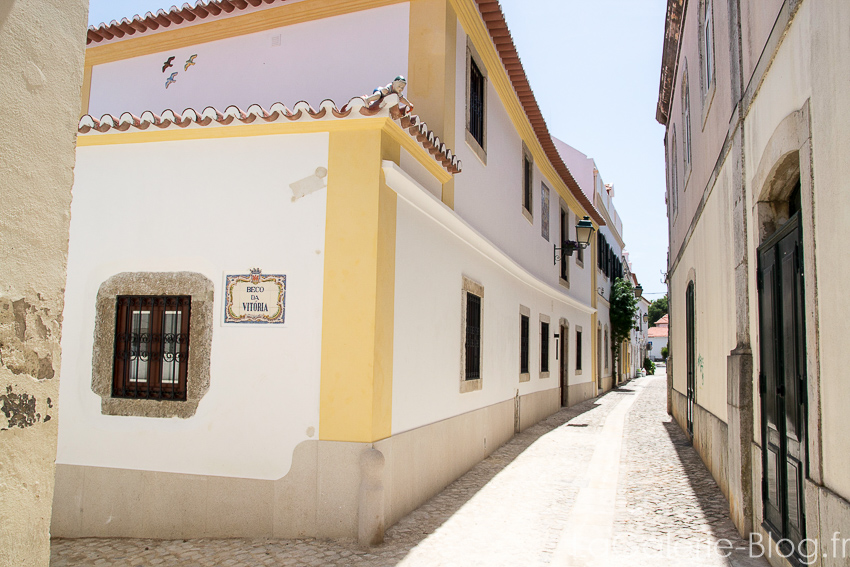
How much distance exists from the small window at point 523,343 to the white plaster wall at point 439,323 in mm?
671

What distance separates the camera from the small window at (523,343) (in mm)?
11742

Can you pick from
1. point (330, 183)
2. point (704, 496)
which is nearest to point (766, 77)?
point (330, 183)

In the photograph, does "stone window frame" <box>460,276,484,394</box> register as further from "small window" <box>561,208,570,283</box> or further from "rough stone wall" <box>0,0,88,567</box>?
"small window" <box>561,208,570,283</box>

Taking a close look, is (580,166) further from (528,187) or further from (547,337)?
(528,187)

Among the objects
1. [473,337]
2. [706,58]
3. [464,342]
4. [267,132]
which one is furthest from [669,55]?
[267,132]

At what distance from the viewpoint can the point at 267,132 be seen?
18.8 ft

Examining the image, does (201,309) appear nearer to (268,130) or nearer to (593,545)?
(268,130)

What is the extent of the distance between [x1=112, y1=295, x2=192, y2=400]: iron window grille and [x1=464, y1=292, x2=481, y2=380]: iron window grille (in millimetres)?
3619

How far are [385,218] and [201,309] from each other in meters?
1.91

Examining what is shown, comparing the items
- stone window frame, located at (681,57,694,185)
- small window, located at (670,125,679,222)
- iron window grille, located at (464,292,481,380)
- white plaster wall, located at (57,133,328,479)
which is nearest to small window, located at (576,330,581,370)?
small window, located at (670,125,679,222)

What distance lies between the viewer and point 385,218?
219 inches

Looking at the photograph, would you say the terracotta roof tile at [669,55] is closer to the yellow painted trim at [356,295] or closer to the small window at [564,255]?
the small window at [564,255]

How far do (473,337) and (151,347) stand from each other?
419 cm

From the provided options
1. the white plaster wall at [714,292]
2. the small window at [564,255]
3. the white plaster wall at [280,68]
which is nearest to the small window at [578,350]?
the small window at [564,255]
